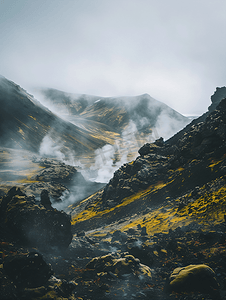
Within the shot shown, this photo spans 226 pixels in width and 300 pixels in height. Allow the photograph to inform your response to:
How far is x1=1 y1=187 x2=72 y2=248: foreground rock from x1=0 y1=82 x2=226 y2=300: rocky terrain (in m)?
0.11

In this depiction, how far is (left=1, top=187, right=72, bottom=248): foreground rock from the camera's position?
23.4 metres

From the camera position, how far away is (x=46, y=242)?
24969 millimetres

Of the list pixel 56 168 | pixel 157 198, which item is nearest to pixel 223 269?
pixel 157 198

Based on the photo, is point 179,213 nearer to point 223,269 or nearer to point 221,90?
point 223,269

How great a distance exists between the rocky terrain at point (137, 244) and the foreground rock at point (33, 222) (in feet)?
0.38

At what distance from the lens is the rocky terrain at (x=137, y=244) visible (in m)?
17.0

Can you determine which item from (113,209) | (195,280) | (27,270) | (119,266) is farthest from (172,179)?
(27,270)

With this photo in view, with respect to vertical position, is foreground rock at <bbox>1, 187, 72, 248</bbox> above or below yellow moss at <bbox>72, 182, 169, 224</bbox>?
above

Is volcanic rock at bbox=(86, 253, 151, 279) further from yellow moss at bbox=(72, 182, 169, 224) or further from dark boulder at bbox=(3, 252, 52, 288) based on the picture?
yellow moss at bbox=(72, 182, 169, 224)

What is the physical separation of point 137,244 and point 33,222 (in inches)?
680

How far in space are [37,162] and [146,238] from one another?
5143 inches

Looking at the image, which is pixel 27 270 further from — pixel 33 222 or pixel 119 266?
pixel 119 266

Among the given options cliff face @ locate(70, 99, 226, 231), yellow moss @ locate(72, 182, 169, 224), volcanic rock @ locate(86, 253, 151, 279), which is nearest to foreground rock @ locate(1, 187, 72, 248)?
volcanic rock @ locate(86, 253, 151, 279)

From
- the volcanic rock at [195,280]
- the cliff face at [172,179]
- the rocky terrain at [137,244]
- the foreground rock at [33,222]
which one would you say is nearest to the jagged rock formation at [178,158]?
the cliff face at [172,179]
